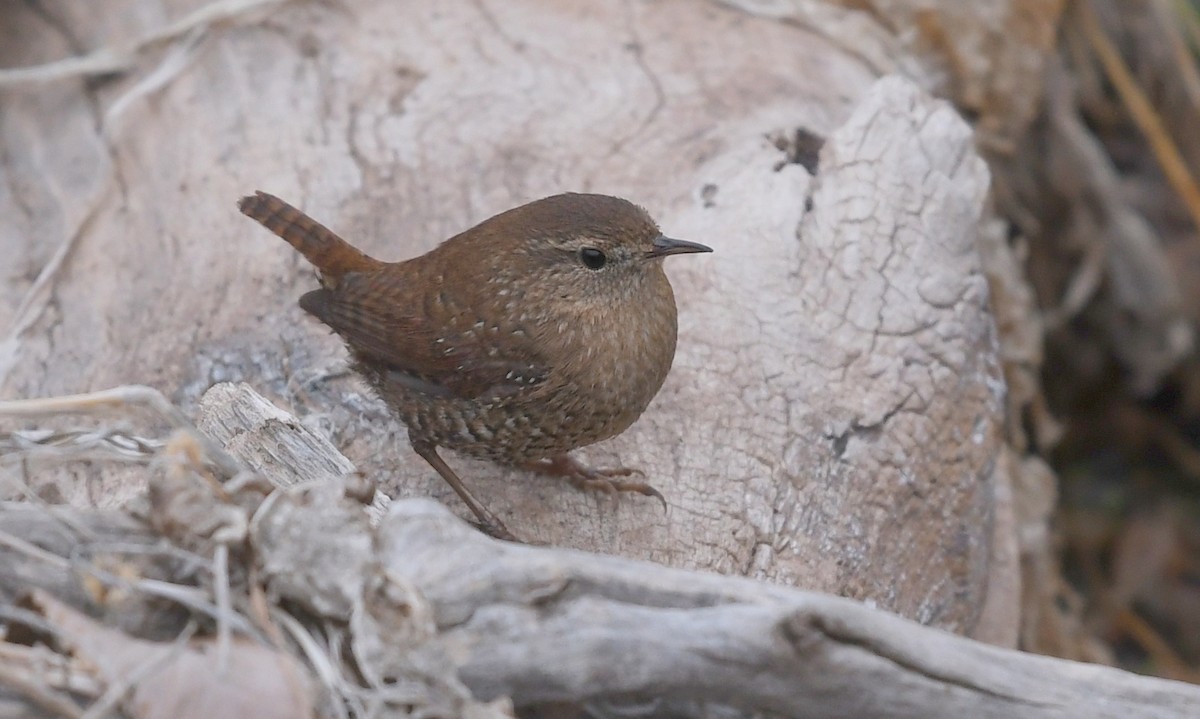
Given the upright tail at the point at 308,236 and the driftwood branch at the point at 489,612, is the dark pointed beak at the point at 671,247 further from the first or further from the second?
the driftwood branch at the point at 489,612

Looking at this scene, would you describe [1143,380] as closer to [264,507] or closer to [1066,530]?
[1066,530]

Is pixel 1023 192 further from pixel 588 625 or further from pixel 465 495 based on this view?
pixel 588 625

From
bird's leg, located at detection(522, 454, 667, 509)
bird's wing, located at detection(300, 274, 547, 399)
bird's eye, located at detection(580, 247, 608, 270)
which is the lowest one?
bird's leg, located at detection(522, 454, 667, 509)

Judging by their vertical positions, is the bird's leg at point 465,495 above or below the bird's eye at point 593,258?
below

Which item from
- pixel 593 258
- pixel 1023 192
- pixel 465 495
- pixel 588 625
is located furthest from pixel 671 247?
pixel 1023 192

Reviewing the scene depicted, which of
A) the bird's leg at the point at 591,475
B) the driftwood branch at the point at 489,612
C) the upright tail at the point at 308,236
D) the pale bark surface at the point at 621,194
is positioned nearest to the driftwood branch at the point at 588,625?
the driftwood branch at the point at 489,612

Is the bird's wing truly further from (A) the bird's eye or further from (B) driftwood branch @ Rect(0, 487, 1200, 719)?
(B) driftwood branch @ Rect(0, 487, 1200, 719)

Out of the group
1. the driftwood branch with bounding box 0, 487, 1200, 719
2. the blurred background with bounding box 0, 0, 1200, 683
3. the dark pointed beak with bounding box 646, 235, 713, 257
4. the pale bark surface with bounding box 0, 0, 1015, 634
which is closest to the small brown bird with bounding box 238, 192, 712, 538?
the dark pointed beak with bounding box 646, 235, 713, 257

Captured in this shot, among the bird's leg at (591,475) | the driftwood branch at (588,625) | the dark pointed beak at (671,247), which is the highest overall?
the dark pointed beak at (671,247)
